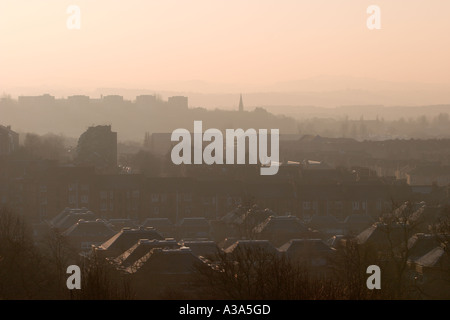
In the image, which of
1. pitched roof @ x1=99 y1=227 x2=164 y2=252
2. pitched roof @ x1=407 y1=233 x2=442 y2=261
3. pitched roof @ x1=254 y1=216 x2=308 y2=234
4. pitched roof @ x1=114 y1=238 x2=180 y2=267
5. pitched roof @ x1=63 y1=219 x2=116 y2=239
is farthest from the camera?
pitched roof @ x1=254 y1=216 x2=308 y2=234

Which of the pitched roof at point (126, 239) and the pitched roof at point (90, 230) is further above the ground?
the pitched roof at point (126, 239)

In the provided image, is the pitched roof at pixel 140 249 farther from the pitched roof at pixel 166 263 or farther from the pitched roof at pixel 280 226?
the pitched roof at pixel 280 226

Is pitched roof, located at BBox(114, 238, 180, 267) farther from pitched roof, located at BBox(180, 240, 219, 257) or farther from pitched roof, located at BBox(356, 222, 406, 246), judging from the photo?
pitched roof, located at BBox(356, 222, 406, 246)

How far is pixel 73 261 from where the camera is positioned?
41.6 m

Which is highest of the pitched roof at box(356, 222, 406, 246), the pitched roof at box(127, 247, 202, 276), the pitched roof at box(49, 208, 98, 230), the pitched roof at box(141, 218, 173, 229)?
the pitched roof at box(127, 247, 202, 276)

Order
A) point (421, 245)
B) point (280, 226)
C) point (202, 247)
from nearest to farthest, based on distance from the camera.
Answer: point (421, 245) < point (202, 247) < point (280, 226)

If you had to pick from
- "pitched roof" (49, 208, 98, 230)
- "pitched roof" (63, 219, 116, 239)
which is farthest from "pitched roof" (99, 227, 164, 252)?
"pitched roof" (49, 208, 98, 230)

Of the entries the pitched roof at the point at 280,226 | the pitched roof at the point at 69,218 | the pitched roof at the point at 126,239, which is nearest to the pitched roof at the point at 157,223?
the pitched roof at the point at 69,218

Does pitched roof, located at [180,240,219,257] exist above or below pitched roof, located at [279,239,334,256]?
above

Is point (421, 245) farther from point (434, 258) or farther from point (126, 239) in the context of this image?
point (126, 239)

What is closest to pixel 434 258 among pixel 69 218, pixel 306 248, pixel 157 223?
pixel 306 248

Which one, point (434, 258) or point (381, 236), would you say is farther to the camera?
point (381, 236)

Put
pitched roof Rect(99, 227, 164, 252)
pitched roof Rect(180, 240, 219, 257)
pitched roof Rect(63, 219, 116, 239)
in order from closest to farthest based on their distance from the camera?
pitched roof Rect(180, 240, 219, 257) → pitched roof Rect(99, 227, 164, 252) → pitched roof Rect(63, 219, 116, 239)

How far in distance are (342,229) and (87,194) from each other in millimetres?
16105
